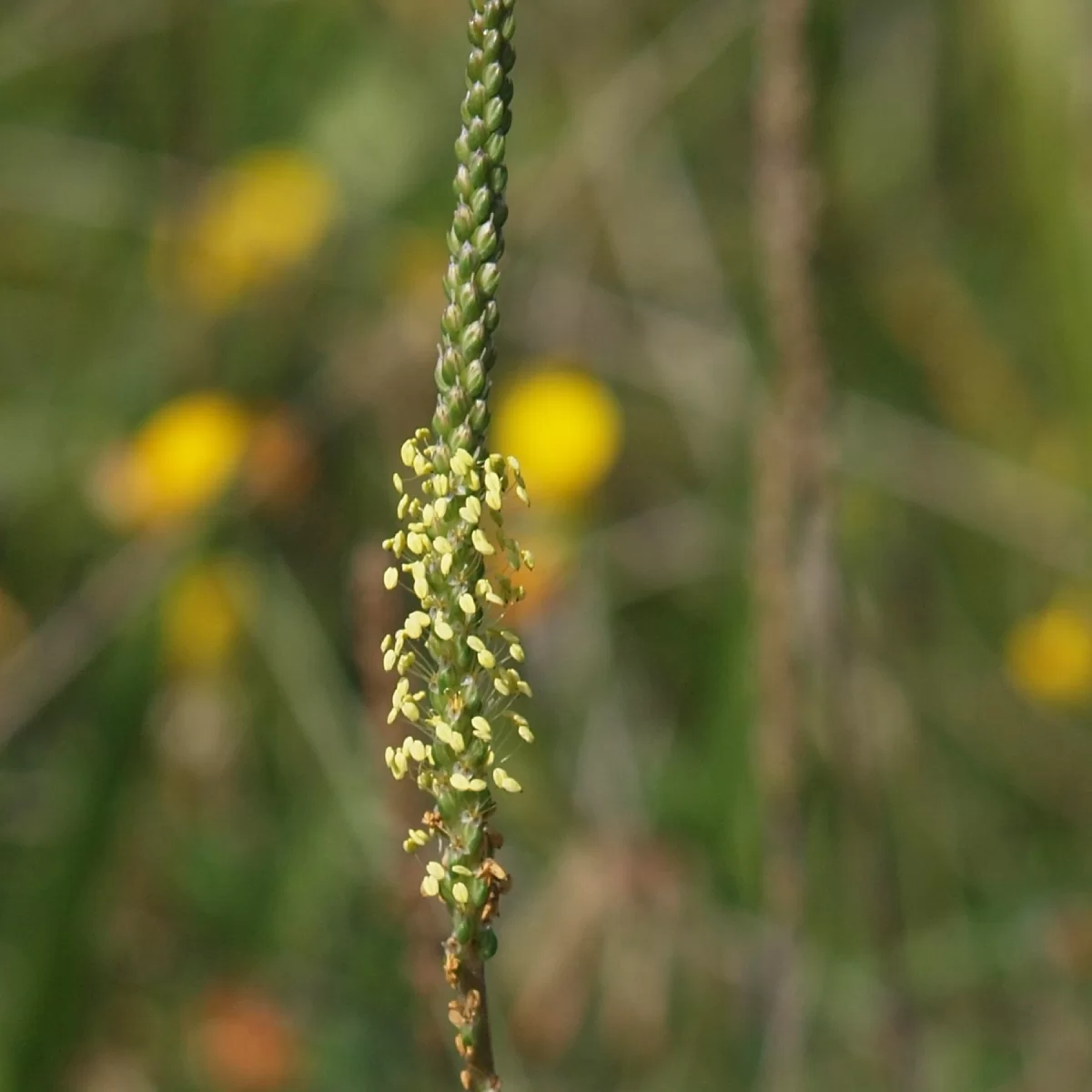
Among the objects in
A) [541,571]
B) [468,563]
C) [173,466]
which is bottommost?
[468,563]

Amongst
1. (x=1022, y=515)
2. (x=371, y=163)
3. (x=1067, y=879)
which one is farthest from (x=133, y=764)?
(x=371, y=163)

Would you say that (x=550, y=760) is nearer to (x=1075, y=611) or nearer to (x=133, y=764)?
(x=133, y=764)

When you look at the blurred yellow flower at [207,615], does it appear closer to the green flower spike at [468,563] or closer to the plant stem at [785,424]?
the plant stem at [785,424]

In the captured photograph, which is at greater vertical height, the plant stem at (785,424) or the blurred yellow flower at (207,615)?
the blurred yellow flower at (207,615)

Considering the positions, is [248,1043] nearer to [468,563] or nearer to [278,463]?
[278,463]

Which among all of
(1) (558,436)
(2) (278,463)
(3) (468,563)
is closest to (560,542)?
(1) (558,436)

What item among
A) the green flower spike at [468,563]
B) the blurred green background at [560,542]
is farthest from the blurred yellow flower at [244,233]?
the green flower spike at [468,563]
